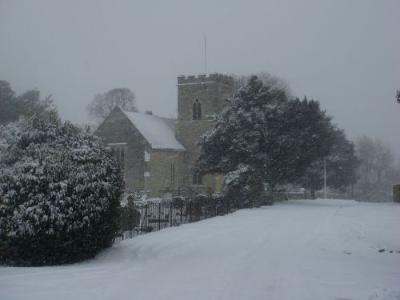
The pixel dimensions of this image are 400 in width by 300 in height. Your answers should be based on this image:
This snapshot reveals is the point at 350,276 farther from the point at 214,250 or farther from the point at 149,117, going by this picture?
the point at 149,117

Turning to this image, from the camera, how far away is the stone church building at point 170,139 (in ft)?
159

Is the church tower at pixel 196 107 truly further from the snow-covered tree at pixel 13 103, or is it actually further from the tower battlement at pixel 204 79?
the snow-covered tree at pixel 13 103

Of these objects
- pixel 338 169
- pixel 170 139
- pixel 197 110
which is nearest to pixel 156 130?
pixel 170 139

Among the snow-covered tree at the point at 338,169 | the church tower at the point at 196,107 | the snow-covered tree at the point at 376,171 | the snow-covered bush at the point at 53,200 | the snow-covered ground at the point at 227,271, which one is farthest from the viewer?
the snow-covered tree at the point at 376,171

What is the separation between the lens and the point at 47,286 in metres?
8.82

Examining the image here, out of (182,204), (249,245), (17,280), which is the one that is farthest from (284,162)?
(17,280)

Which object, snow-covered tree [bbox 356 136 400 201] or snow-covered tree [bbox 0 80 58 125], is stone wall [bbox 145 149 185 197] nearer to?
snow-covered tree [bbox 0 80 58 125]

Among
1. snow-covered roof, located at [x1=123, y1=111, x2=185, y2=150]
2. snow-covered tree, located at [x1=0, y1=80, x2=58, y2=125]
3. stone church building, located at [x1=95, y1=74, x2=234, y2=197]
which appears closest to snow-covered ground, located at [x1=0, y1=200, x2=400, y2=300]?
snow-covered tree, located at [x1=0, y1=80, x2=58, y2=125]

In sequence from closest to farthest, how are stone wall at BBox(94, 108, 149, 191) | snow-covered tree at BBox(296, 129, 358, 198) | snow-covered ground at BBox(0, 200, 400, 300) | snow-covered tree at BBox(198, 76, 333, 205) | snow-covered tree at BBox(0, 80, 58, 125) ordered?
snow-covered ground at BBox(0, 200, 400, 300), snow-covered tree at BBox(198, 76, 333, 205), snow-covered tree at BBox(0, 80, 58, 125), stone wall at BBox(94, 108, 149, 191), snow-covered tree at BBox(296, 129, 358, 198)

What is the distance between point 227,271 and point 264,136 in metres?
25.3

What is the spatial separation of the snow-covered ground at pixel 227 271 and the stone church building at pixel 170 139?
103 feet

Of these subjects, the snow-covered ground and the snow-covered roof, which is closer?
the snow-covered ground

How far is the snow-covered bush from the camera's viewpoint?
1115 cm

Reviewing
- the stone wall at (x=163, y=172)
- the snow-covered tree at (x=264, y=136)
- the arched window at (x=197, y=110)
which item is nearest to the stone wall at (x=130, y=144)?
the stone wall at (x=163, y=172)
